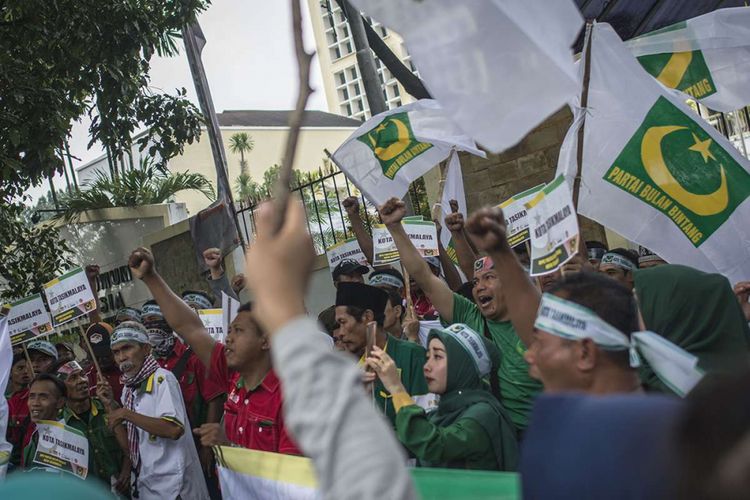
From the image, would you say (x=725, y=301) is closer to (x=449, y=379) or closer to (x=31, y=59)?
(x=449, y=379)

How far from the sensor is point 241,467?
4.05m

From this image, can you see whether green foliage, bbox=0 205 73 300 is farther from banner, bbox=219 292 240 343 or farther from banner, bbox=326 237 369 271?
banner, bbox=219 292 240 343

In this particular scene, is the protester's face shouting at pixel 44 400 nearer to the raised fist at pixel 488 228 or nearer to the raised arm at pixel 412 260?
the raised arm at pixel 412 260

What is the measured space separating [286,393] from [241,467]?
Answer: 9.15 ft

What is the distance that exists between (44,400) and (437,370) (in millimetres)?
2904

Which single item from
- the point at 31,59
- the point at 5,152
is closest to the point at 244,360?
the point at 5,152

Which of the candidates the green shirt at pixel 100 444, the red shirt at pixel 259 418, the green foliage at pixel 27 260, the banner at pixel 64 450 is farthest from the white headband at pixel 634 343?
the green foliage at pixel 27 260

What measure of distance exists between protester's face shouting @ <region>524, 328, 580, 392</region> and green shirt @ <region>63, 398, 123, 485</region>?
3.69m

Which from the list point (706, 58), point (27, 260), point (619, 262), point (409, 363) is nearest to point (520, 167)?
point (706, 58)

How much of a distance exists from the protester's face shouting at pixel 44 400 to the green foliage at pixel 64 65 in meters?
2.64

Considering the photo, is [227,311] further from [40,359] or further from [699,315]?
[699,315]

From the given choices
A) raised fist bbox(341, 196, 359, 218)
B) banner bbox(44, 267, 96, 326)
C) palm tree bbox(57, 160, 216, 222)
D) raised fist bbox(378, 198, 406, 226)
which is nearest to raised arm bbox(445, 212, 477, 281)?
raised fist bbox(341, 196, 359, 218)

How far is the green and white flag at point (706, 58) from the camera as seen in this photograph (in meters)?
5.63

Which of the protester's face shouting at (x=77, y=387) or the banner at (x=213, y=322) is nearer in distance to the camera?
the protester's face shouting at (x=77, y=387)
